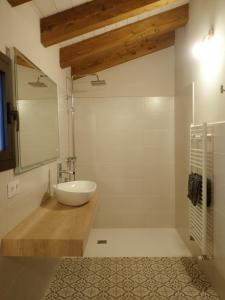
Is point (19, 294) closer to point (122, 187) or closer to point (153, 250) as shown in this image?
point (153, 250)

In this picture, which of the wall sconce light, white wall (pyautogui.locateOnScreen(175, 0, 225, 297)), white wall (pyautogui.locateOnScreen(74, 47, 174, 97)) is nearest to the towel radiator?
white wall (pyautogui.locateOnScreen(175, 0, 225, 297))

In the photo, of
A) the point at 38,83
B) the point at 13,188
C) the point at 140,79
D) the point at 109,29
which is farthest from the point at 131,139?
the point at 13,188

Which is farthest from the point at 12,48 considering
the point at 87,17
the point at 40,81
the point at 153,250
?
the point at 153,250

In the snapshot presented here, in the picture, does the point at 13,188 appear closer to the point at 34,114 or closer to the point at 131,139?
the point at 34,114

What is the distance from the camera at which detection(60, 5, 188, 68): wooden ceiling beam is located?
3068 mm

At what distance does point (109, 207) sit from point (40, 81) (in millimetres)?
2326

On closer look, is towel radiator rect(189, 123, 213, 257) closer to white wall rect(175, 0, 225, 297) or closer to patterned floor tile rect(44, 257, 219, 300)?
white wall rect(175, 0, 225, 297)

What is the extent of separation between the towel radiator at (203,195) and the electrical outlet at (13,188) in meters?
1.55

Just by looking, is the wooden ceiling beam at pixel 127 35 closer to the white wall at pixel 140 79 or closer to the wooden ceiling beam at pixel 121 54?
the wooden ceiling beam at pixel 121 54

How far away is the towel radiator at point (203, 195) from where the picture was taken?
7.64 feet

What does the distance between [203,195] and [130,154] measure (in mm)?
1783

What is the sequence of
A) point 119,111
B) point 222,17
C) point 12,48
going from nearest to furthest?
point 12,48 < point 222,17 < point 119,111

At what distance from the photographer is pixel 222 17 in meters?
2.09

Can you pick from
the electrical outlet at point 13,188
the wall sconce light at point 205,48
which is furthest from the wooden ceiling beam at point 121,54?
the electrical outlet at point 13,188
